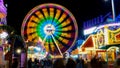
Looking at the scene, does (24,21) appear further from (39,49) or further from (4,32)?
(4,32)

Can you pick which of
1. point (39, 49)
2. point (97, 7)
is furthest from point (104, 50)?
point (97, 7)

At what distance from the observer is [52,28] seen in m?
47.6

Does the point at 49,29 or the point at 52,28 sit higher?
the point at 52,28

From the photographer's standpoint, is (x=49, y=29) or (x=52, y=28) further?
(x=52, y=28)

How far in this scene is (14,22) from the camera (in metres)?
50.6

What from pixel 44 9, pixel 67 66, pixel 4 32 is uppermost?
pixel 44 9

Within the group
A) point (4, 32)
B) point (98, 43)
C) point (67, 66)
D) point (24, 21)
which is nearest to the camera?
point (67, 66)

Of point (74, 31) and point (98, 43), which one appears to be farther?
point (74, 31)

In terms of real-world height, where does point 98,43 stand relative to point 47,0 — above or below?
below

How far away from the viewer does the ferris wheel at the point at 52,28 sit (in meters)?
47.4

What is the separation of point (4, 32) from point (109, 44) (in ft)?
25.6

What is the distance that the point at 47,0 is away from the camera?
52656mm

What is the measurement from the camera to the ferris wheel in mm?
47438

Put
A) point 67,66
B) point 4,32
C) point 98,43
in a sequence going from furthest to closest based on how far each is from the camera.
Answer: point 98,43
point 4,32
point 67,66
